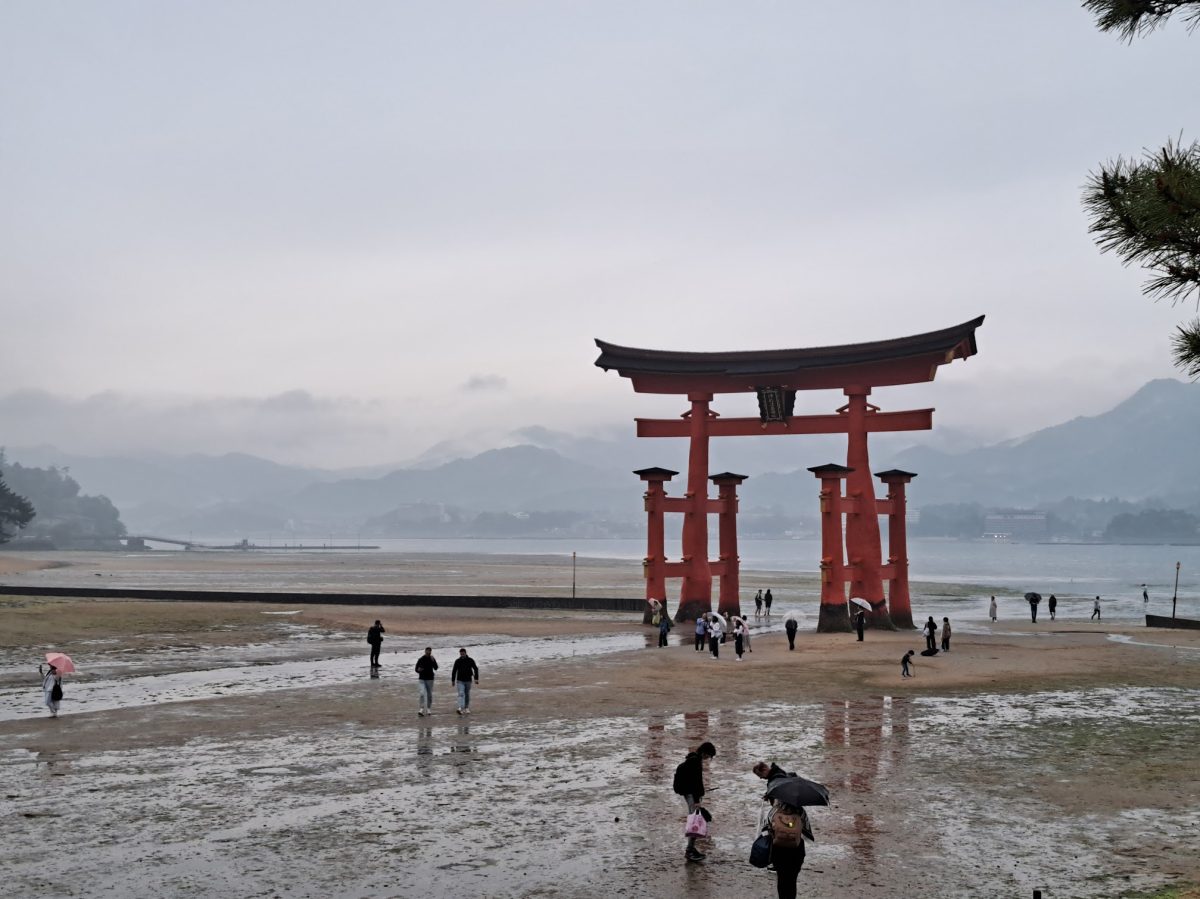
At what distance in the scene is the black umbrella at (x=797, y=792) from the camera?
9.59m

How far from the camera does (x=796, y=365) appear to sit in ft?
138

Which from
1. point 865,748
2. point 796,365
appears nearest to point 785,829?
point 865,748

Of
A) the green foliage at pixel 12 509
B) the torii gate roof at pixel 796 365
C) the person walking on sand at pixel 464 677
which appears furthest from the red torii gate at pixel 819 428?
the green foliage at pixel 12 509

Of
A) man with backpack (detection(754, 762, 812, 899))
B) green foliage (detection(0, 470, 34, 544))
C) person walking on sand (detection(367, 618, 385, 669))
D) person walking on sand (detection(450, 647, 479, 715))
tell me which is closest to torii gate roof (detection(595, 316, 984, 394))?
person walking on sand (detection(367, 618, 385, 669))

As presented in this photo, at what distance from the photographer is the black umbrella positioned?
9.59 meters

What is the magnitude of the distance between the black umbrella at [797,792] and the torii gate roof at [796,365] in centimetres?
3090

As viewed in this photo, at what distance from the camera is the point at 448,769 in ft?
53.5

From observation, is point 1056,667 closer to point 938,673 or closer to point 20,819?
point 938,673

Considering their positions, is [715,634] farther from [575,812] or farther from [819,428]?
[575,812]

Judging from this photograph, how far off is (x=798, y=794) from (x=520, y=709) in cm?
1331

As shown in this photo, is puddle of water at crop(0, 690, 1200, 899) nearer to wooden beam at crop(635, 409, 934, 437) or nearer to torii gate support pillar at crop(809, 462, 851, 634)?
torii gate support pillar at crop(809, 462, 851, 634)

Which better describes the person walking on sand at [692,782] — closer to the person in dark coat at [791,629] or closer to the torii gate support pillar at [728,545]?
the person in dark coat at [791,629]

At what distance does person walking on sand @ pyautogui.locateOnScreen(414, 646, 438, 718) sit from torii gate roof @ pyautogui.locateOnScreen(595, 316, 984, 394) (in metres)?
24.7

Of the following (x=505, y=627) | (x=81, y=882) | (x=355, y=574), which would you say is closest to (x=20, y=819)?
(x=81, y=882)
